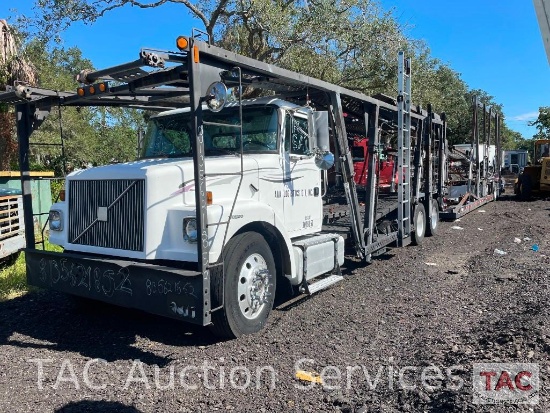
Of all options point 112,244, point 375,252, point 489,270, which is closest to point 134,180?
point 112,244

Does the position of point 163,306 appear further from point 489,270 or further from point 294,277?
point 489,270

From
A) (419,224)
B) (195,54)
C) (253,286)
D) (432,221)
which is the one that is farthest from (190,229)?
(432,221)

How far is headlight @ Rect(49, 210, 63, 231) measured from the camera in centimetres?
516

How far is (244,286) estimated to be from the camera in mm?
4680

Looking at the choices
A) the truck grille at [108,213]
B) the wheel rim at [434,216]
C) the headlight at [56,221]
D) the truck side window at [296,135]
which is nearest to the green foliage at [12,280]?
the headlight at [56,221]

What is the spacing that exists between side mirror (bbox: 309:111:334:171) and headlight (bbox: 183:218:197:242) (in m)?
1.95

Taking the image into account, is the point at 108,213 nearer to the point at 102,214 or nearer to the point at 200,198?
the point at 102,214

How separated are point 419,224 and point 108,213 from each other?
7115 mm

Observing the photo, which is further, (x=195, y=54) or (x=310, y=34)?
(x=310, y=34)

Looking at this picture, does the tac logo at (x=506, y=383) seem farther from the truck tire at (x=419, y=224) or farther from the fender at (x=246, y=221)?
the truck tire at (x=419, y=224)

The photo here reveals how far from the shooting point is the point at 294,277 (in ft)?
17.5

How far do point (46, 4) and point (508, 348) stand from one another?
50.0ft

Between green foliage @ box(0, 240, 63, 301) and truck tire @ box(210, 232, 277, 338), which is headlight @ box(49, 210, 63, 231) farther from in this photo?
truck tire @ box(210, 232, 277, 338)

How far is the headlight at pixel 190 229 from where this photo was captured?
429 centimetres
